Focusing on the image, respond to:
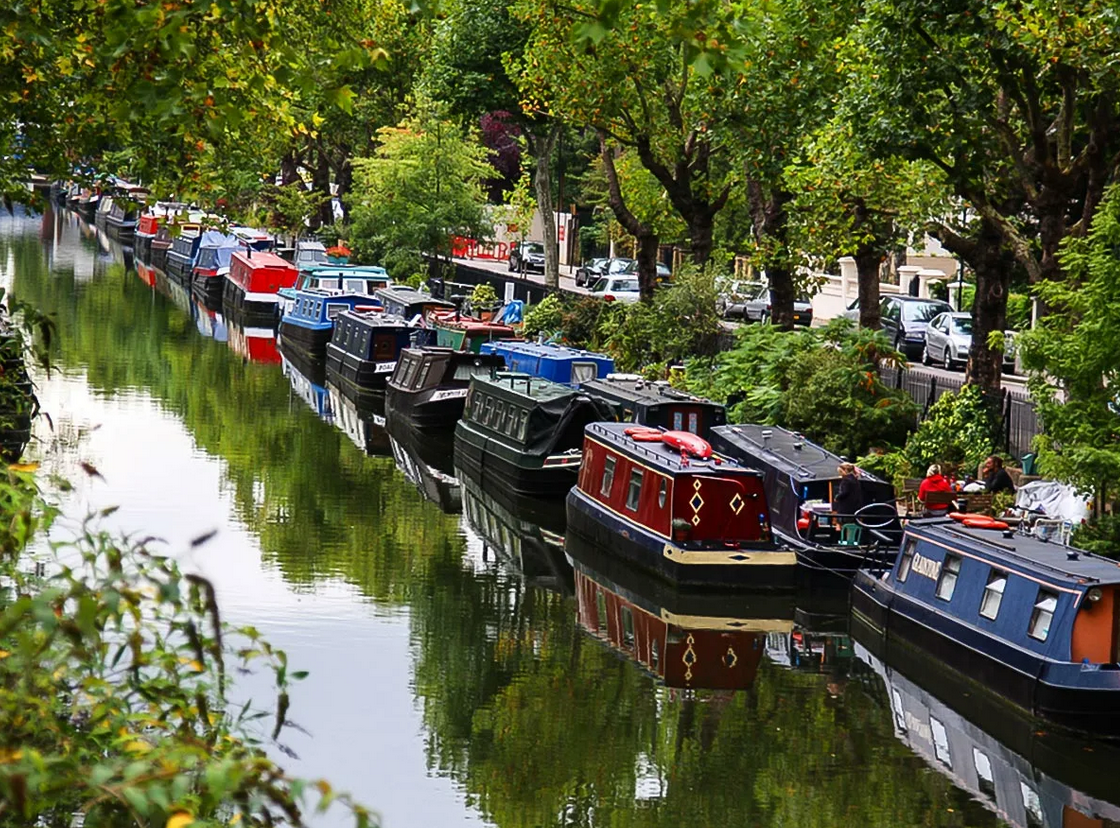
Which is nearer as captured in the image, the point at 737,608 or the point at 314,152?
the point at 737,608

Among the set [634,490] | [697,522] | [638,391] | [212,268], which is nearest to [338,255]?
[212,268]

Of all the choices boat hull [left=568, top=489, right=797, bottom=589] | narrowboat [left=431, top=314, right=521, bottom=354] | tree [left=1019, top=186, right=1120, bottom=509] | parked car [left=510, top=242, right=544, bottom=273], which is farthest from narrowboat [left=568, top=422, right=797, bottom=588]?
parked car [left=510, top=242, right=544, bottom=273]

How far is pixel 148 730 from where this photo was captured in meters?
7.37

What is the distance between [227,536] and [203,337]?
30746mm

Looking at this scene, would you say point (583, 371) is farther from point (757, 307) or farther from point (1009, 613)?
point (757, 307)

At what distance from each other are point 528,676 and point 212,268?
175 ft

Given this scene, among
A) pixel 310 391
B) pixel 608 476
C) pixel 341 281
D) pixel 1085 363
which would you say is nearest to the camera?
pixel 1085 363

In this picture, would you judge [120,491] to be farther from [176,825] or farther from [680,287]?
[176,825]

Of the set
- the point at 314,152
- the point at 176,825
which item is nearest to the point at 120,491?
the point at 176,825

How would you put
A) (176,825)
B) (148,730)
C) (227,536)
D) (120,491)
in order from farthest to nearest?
(120,491) < (227,536) < (148,730) < (176,825)

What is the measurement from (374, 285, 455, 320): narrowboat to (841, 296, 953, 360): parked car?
40.7ft

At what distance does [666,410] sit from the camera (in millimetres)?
32594

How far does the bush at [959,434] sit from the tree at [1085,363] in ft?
23.7

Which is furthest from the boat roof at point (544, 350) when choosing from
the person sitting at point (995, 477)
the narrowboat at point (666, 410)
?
the person sitting at point (995, 477)
